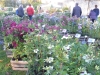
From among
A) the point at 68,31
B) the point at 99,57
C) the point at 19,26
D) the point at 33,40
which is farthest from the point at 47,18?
the point at 99,57

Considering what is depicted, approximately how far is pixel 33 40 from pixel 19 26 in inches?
39.1

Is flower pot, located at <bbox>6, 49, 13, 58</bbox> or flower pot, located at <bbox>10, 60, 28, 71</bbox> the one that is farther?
flower pot, located at <bbox>6, 49, 13, 58</bbox>

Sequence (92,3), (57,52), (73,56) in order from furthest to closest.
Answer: (92,3)
(73,56)
(57,52)

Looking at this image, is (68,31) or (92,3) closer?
(68,31)

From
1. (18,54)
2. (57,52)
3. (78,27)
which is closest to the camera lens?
(57,52)

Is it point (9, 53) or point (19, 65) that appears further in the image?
point (9, 53)

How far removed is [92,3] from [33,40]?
14306 mm

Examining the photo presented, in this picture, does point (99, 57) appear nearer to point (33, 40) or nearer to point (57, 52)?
point (57, 52)

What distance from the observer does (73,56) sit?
292cm

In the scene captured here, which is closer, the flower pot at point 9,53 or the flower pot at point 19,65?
the flower pot at point 19,65

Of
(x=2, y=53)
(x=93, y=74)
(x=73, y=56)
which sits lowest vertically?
(x=2, y=53)

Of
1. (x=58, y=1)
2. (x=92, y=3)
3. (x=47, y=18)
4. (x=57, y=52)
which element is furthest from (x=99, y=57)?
(x=58, y=1)

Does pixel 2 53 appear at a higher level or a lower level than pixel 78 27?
lower

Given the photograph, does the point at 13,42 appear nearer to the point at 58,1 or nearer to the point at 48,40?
the point at 48,40
